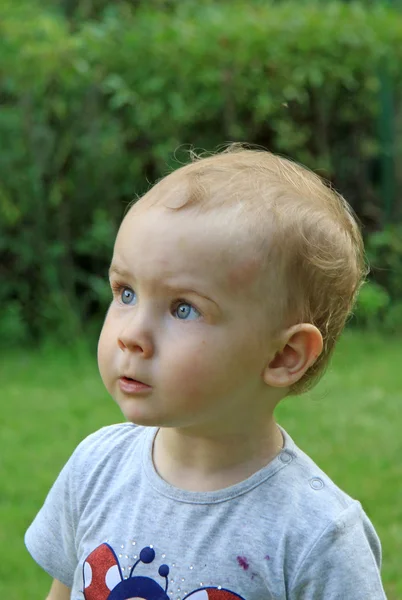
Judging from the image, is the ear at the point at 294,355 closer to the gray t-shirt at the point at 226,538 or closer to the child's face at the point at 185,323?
the child's face at the point at 185,323

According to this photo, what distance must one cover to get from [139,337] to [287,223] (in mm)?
334

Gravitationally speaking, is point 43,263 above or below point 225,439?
below

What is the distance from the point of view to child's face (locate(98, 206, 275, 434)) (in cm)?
183

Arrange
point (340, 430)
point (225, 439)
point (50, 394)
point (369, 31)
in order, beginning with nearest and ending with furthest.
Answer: point (225, 439)
point (340, 430)
point (50, 394)
point (369, 31)

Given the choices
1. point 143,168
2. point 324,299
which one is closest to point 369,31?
point 143,168

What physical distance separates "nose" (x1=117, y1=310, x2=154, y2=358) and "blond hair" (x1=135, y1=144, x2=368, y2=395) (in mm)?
210

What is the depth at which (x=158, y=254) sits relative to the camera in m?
1.84

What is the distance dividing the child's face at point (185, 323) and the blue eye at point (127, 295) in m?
0.03

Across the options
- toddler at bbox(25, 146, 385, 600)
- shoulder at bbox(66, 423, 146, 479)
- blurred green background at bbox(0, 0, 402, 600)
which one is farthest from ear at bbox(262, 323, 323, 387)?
blurred green background at bbox(0, 0, 402, 600)

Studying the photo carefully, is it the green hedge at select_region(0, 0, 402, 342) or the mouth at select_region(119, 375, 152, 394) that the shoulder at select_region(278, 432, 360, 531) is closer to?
the mouth at select_region(119, 375, 152, 394)

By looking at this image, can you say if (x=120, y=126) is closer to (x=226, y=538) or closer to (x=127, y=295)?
(x=127, y=295)

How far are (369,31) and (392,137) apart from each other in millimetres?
788

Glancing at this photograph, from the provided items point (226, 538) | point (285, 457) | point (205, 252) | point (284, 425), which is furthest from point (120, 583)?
point (284, 425)

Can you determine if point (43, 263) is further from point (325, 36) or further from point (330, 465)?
point (330, 465)
